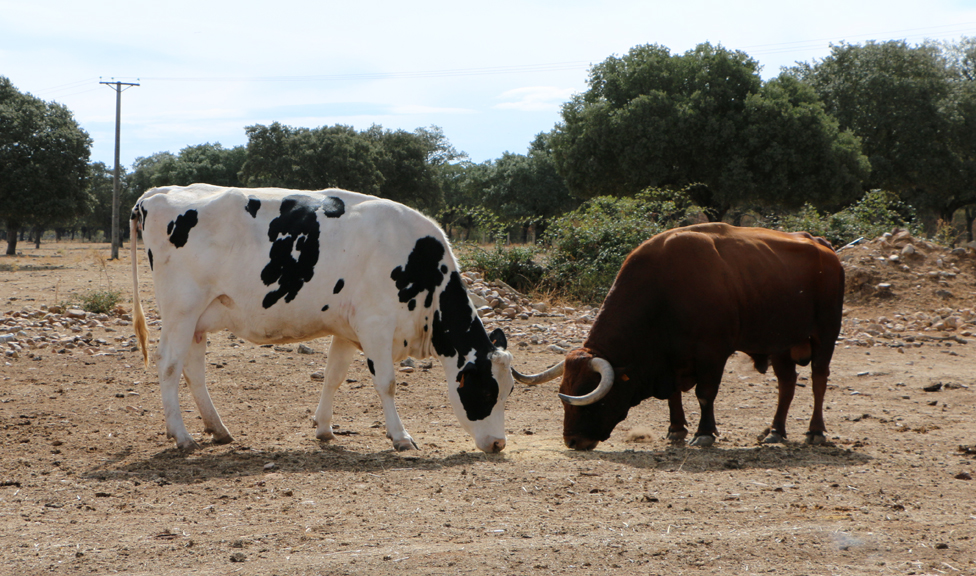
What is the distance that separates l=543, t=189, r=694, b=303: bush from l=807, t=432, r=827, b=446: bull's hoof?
9.39 meters

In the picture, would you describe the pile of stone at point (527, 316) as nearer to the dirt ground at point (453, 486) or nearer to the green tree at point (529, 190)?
the dirt ground at point (453, 486)

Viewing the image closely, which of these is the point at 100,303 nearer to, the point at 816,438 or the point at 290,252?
the point at 290,252

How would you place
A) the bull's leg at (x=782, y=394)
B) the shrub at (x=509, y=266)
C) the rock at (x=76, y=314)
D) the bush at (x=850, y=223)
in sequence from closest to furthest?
1. the bull's leg at (x=782, y=394)
2. the rock at (x=76, y=314)
3. the shrub at (x=509, y=266)
4. the bush at (x=850, y=223)

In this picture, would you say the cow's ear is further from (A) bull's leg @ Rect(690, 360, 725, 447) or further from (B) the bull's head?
(A) bull's leg @ Rect(690, 360, 725, 447)

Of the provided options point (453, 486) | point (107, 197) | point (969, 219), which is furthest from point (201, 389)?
point (107, 197)

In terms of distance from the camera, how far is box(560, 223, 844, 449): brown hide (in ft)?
22.3

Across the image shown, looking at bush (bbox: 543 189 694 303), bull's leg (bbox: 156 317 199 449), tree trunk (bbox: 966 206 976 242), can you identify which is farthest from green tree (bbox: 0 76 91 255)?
tree trunk (bbox: 966 206 976 242)

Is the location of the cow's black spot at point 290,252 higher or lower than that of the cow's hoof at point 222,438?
higher

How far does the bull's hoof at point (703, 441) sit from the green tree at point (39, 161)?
35049mm

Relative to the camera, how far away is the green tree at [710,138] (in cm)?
3091

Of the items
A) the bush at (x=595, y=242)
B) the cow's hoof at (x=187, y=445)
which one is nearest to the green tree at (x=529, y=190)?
the bush at (x=595, y=242)

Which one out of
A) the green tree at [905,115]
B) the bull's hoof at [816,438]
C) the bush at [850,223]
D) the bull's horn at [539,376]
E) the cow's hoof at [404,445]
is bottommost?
the cow's hoof at [404,445]

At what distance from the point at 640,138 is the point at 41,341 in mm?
24448

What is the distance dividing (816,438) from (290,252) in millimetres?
4825
